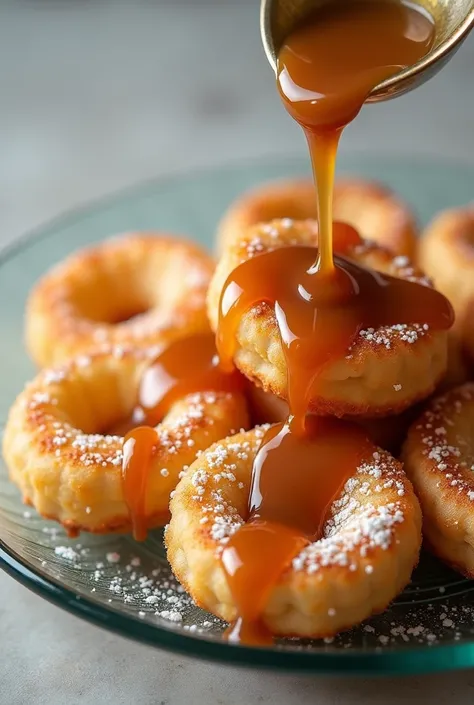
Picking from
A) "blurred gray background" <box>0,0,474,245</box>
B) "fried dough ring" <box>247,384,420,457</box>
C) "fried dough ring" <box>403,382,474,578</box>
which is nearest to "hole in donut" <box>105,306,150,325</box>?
"fried dough ring" <box>247,384,420,457</box>

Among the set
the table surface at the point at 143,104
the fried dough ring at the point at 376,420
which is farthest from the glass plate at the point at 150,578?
the table surface at the point at 143,104

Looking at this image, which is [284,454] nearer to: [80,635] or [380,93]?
[80,635]

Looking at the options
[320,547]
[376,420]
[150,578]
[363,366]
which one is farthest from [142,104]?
[320,547]

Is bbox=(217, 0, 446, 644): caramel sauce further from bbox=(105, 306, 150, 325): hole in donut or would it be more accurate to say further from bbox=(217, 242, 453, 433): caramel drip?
bbox=(105, 306, 150, 325): hole in donut

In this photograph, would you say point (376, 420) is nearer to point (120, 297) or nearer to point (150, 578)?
point (150, 578)

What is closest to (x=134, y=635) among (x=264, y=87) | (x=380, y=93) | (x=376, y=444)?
(x=376, y=444)
